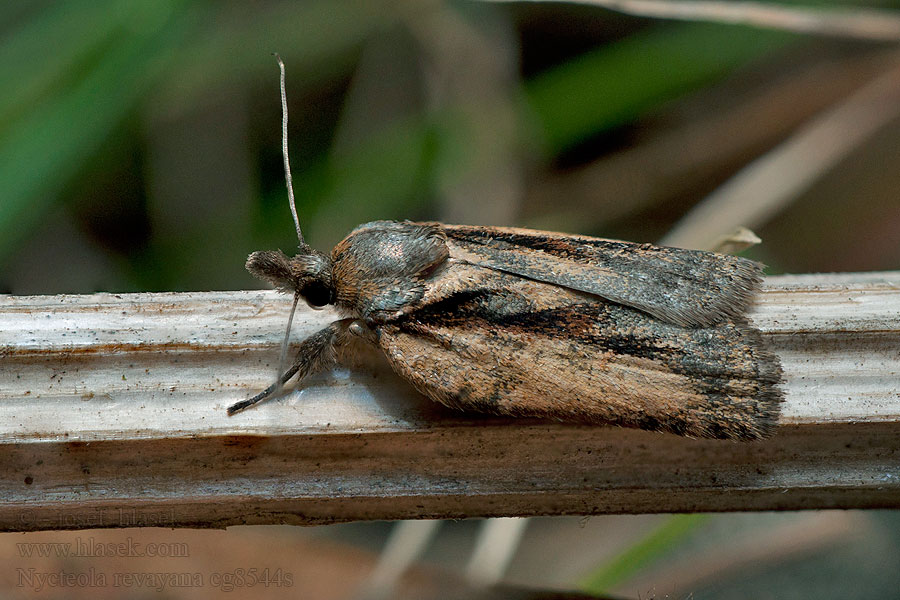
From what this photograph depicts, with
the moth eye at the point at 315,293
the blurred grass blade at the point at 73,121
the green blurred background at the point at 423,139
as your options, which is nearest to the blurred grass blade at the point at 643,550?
the green blurred background at the point at 423,139

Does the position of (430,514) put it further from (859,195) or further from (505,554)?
(859,195)

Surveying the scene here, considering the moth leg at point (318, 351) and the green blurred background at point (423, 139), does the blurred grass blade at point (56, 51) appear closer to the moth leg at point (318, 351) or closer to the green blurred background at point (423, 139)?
the green blurred background at point (423, 139)

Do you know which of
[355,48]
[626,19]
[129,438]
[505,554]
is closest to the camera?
[129,438]

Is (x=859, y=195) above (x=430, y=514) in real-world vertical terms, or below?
above

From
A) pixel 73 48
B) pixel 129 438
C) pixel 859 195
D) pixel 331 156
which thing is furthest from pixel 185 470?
pixel 859 195

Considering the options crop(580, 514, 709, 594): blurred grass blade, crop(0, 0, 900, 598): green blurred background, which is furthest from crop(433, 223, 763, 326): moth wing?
crop(0, 0, 900, 598): green blurred background

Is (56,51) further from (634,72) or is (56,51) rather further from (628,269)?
(634,72)

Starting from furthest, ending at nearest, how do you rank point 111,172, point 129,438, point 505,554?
point 111,172
point 505,554
point 129,438

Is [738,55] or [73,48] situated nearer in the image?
[73,48]
